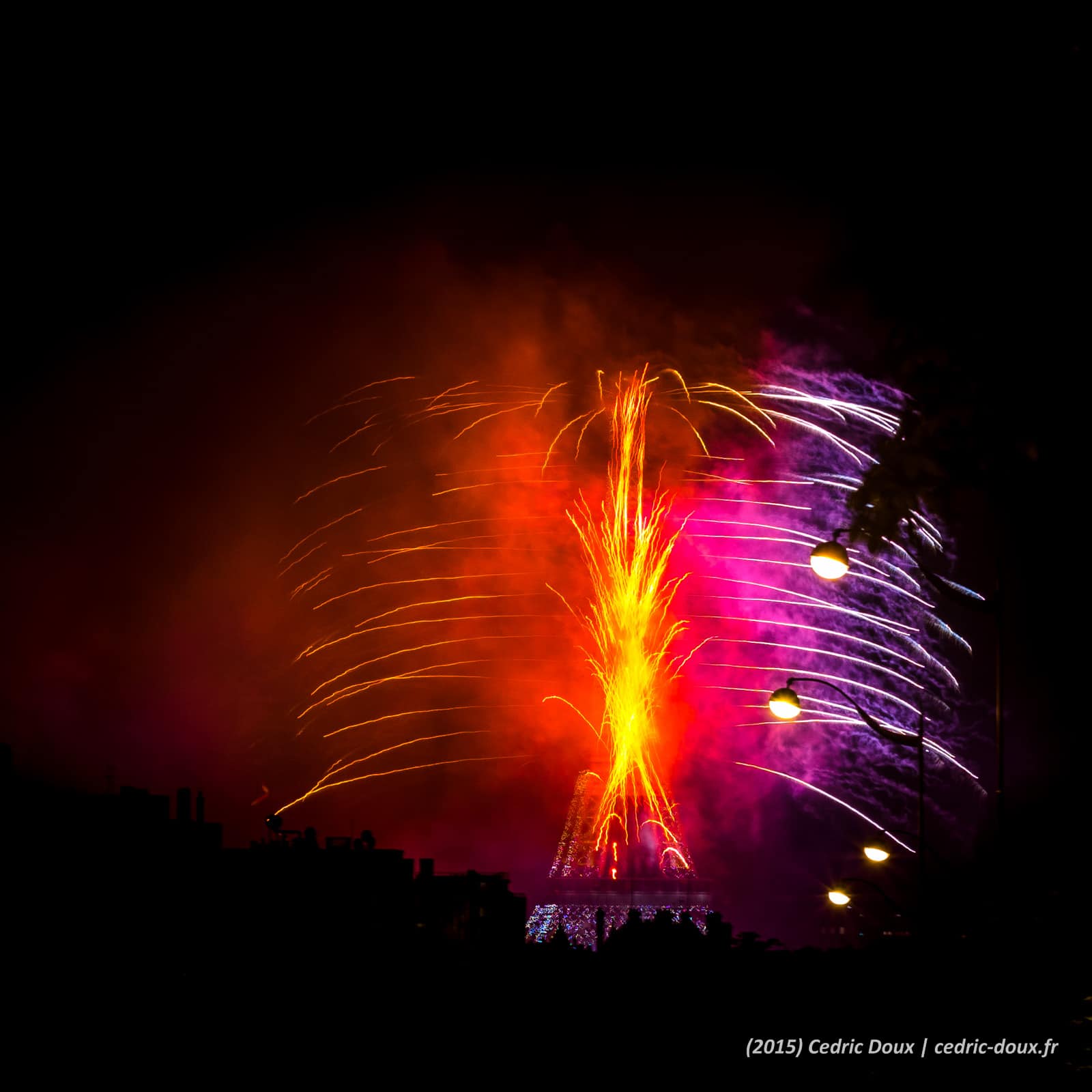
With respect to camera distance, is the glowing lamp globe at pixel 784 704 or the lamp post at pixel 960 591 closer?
the lamp post at pixel 960 591

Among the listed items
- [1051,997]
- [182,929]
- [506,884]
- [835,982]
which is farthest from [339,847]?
[1051,997]

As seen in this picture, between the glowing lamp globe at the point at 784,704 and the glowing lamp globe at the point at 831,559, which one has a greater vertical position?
the glowing lamp globe at the point at 784,704

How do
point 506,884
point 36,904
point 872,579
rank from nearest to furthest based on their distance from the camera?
point 36,904 < point 872,579 < point 506,884

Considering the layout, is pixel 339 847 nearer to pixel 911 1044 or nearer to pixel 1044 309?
pixel 911 1044

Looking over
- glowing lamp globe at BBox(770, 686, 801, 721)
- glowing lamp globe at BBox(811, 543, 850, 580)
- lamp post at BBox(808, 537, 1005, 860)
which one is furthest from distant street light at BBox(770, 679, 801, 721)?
glowing lamp globe at BBox(811, 543, 850, 580)

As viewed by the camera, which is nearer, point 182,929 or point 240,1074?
point 240,1074

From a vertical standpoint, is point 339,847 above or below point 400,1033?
above

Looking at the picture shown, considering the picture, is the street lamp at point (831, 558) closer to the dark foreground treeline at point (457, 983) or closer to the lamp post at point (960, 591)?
the lamp post at point (960, 591)

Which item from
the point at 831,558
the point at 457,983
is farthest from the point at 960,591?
the point at 457,983

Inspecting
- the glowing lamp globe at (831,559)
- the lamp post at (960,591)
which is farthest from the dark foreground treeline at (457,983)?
the glowing lamp globe at (831,559)

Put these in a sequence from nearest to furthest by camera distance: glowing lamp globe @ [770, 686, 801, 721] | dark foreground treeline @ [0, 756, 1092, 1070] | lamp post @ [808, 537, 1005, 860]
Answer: lamp post @ [808, 537, 1005, 860] → glowing lamp globe @ [770, 686, 801, 721] → dark foreground treeline @ [0, 756, 1092, 1070]

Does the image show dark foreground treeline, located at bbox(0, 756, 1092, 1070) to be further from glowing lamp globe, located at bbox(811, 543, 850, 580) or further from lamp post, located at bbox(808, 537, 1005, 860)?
glowing lamp globe, located at bbox(811, 543, 850, 580)
